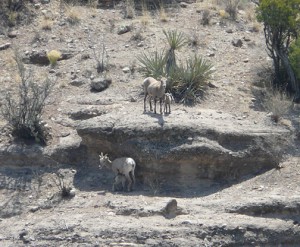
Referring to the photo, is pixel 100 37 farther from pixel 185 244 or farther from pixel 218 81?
pixel 185 244

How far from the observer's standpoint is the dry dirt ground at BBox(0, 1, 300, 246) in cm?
1636

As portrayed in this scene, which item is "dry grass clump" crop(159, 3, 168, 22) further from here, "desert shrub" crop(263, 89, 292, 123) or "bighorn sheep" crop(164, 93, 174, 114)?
"bighorn sheep" crop(164, 93, 174, 114)

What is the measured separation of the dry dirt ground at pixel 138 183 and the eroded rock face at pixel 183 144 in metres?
0.29

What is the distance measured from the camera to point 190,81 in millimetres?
20469

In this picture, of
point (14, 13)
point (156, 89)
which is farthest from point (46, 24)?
point (156, 89)

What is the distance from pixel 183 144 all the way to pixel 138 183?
1124mm

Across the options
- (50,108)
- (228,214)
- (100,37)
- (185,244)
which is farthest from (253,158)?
(100,37)

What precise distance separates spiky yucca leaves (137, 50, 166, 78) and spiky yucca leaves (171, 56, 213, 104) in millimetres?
377

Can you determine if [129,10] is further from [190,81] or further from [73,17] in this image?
[190,81]

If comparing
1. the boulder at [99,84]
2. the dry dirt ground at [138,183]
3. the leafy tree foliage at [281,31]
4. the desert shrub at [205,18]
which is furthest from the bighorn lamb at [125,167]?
the desert shrub at [205,18]

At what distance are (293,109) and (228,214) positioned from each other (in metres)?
4.45

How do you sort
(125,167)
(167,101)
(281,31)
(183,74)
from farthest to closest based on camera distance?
1. (281,31)
2. (183,74)
3. (167,101)
4. (125,167)

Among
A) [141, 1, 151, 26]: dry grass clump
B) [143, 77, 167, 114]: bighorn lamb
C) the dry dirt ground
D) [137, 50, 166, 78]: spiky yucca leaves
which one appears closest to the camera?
the dry dirt ground

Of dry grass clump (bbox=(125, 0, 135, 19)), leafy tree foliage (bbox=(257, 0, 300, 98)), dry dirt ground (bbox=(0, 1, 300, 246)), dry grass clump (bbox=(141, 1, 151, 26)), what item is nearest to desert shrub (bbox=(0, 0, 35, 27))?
dry dirt ground (bbox=(0, 1, 300, 246))
